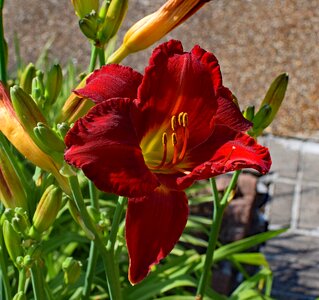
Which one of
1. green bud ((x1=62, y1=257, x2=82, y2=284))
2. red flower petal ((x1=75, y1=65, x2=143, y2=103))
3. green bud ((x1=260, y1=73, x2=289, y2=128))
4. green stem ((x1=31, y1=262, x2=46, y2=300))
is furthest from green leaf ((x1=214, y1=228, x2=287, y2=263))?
red flower petal ((x1=75, y1=65, x2=143, y2=103))

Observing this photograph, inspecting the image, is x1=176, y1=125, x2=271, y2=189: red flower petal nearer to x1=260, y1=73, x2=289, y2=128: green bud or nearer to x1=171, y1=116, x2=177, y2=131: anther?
x1=171, y1=116, x2=177, y2=131: anther

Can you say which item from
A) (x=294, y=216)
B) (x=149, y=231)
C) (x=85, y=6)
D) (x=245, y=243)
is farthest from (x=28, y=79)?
(x=294, y=216)

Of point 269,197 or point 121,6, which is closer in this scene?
point 121,6

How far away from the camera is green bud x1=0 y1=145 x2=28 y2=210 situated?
1.36 m

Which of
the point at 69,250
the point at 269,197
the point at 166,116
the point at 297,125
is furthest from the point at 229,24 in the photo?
the point at 166,116

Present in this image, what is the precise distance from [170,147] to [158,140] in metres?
0.02

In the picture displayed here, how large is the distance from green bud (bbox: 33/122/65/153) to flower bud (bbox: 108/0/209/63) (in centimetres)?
31

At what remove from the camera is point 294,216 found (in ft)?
10.9

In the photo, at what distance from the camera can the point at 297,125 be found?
3.85 meters

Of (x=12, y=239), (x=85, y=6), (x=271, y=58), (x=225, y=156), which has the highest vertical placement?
(x=85, y=6)

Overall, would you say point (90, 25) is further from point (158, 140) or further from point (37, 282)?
point (37, 282)

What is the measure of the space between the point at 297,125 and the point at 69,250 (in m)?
1.77

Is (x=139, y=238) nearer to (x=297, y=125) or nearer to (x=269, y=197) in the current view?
(x=269, y=197)

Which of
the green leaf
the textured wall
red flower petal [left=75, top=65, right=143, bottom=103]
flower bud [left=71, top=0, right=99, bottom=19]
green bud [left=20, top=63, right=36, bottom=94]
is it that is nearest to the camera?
red flower petal [left=75, top=65, right=143, bottom=103]
